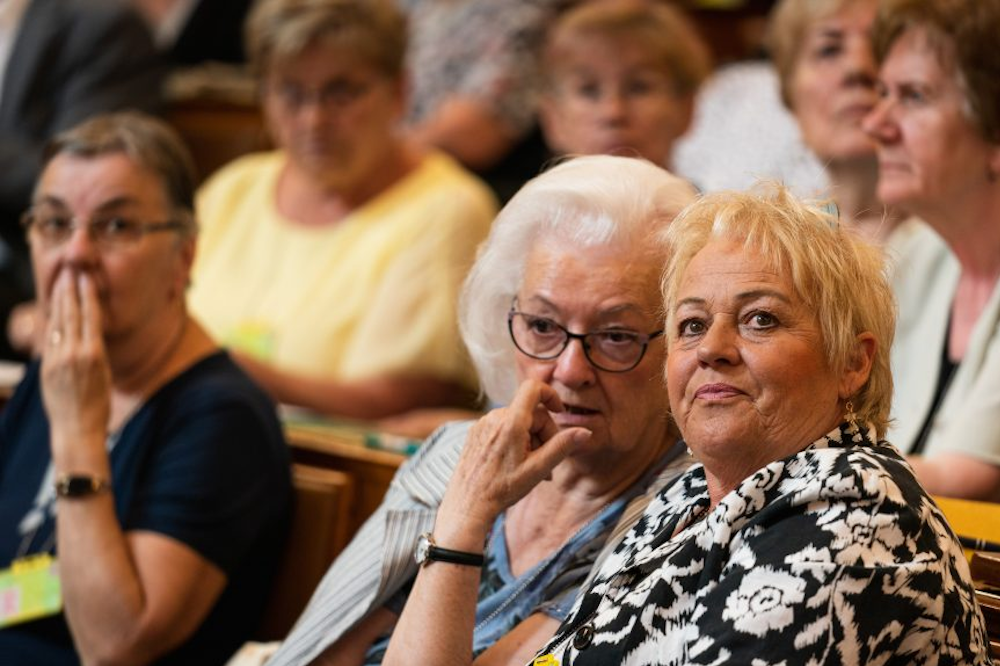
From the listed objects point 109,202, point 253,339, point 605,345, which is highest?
point 605,345

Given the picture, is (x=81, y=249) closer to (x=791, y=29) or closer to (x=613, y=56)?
Answer: (x=613, y=56)

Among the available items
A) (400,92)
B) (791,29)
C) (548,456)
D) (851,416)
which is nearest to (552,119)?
(400,92)

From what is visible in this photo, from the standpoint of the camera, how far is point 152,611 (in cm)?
220

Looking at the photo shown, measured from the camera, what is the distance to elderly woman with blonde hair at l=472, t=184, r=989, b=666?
1.32 m

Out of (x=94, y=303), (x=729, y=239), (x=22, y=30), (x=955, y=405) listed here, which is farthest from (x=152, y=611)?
(x=22, y=30)

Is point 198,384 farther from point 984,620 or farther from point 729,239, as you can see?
point 984,620

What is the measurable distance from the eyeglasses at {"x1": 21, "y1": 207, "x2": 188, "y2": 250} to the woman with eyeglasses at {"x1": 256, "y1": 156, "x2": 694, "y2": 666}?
0.73m

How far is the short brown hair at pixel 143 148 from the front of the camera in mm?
2510

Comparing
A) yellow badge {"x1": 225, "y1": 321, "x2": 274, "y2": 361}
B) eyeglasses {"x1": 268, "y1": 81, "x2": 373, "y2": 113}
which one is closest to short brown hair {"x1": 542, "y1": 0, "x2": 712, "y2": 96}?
eyeglasses {"x1": 268, "y1": 81, "x2": 373, "y2": 113}

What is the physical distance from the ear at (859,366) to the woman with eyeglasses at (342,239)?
1.84 meters

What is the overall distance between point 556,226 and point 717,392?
50 centimetres

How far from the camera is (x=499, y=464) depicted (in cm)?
176

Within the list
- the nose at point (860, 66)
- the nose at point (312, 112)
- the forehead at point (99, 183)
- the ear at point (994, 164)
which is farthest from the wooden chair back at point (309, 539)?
the nose at point (860, 66)

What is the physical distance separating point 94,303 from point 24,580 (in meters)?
0.47
